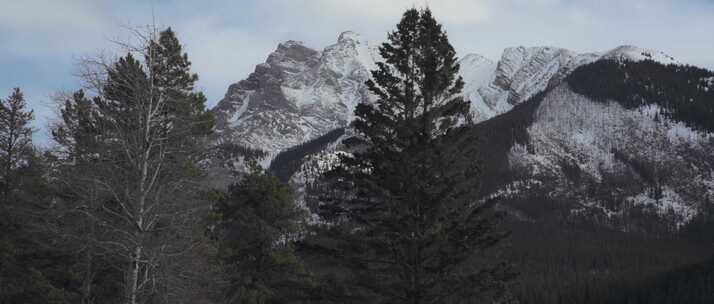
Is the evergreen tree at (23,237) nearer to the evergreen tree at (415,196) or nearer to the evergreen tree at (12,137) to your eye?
the evergreen tree at (12,137)

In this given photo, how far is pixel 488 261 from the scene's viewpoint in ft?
57.8

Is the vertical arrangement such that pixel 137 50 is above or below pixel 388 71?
below

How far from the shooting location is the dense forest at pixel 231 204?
41.0 feet

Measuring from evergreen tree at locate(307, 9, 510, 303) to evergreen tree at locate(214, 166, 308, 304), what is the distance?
5820mm

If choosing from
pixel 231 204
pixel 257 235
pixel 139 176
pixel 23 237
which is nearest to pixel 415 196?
pixel 139 176

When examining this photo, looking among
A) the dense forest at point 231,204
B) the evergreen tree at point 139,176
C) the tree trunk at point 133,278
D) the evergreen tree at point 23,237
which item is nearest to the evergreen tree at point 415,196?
the dense forest at point 231,204

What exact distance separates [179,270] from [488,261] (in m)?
9.28

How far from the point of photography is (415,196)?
1706 cm

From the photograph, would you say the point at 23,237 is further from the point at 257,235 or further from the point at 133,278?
the point at 133,278

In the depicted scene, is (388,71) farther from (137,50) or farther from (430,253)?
(137,50)

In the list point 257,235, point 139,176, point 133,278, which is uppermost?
point 139,176

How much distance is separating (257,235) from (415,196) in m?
9.39

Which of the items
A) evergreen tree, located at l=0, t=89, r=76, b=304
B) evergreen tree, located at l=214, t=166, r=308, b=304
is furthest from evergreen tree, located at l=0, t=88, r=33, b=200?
evergreen tree, located at l=214, t=166, r=308, b=304

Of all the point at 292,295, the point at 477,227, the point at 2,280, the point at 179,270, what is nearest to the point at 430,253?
the point at 477,227
